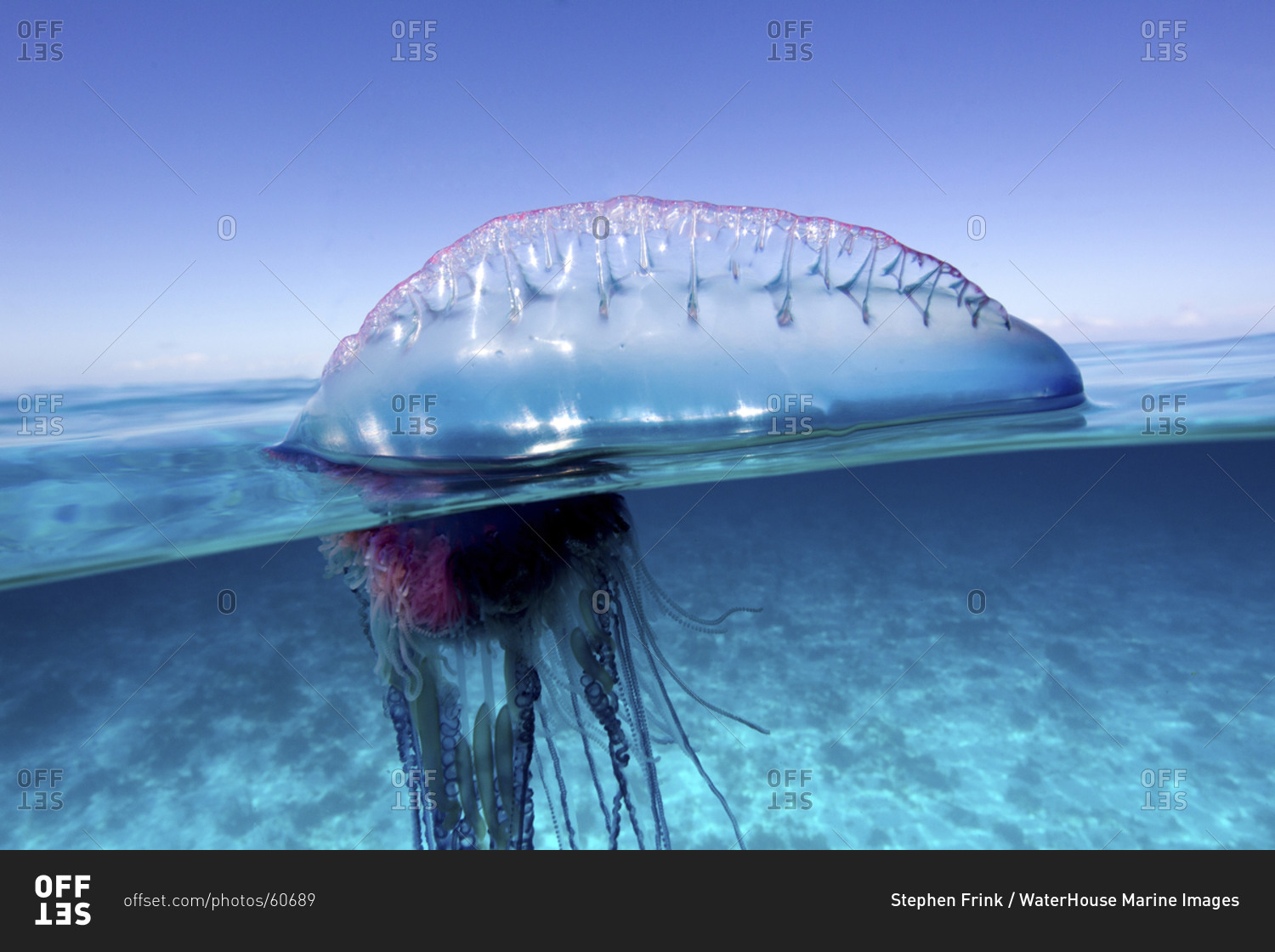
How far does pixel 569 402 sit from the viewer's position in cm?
313

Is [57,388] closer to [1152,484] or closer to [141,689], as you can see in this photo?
[141,689]

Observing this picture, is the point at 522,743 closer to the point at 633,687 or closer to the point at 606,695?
the point at 606,695

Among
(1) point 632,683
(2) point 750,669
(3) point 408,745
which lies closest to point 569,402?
(1) point 632,683

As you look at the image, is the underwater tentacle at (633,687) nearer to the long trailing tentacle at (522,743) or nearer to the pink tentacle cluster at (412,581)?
the long trailing tentacle at (522,743)

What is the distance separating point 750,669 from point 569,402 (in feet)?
19.4

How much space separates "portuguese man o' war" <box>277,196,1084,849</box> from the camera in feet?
9.04

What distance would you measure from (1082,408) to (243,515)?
19.1ft

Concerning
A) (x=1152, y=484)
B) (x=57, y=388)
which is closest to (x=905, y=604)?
(x=57, y=388)

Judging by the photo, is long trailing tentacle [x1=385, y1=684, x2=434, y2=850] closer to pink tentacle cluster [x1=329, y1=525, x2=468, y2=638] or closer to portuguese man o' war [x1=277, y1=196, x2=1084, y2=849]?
portuguese man o' war [x1=277, y1=196, x2=1084, y2=849]

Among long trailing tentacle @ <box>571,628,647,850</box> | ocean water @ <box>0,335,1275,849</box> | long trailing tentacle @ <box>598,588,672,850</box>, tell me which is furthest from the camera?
ocean water @ <box>0,335,1275,849</box>

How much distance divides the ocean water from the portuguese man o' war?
0.33 meters

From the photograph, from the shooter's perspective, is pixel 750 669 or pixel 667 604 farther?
pixel 750 669

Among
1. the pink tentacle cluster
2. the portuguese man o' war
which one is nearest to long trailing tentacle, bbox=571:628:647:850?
the portuguese man o' war

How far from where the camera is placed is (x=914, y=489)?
22078 millimetres
